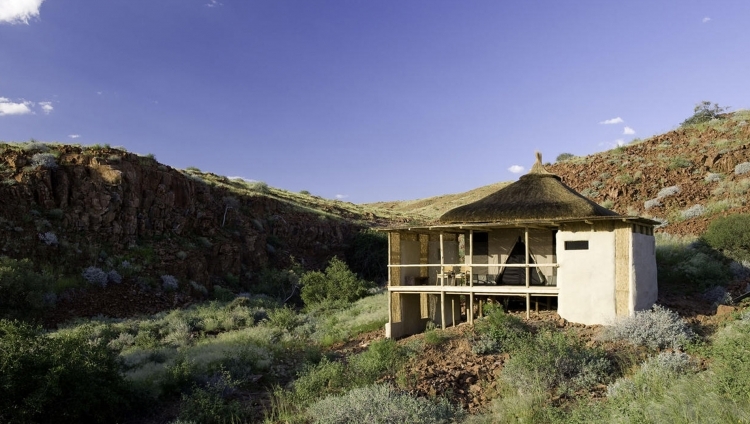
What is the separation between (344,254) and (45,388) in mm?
23970

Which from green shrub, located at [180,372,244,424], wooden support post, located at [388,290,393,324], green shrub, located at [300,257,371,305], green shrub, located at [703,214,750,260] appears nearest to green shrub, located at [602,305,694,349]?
wooden support post, located at [388,290,393,324]

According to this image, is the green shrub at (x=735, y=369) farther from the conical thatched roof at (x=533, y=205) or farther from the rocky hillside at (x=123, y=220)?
the rocky hillside at (x=123, y=220)

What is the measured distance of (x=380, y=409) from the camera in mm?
8172

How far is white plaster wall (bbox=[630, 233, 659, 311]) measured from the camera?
1191 cm

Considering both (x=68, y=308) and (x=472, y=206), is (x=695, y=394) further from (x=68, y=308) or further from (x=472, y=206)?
(x=68, y=308)

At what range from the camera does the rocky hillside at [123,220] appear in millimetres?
21109

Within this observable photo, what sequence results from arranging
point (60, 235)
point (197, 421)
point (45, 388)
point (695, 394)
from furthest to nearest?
point (60, 235) < point (197, 421) < point (45, 388) < point (695, 394)

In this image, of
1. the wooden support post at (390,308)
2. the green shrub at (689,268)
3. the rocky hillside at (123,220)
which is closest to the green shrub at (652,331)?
the green shrub at (689,268)

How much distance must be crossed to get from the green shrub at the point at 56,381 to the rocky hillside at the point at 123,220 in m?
12.7

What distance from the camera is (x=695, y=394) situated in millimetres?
6086

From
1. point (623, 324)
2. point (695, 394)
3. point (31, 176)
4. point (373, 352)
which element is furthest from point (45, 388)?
point (31, 176)

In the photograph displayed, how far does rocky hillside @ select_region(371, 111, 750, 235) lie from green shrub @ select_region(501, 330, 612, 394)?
45.3 feet

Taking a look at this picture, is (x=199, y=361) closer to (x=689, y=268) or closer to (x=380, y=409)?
(x=380, y=409)

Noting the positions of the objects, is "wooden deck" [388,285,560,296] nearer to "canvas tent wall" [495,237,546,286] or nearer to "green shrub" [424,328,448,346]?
"canvas tent wall" [495,237,546,286]
